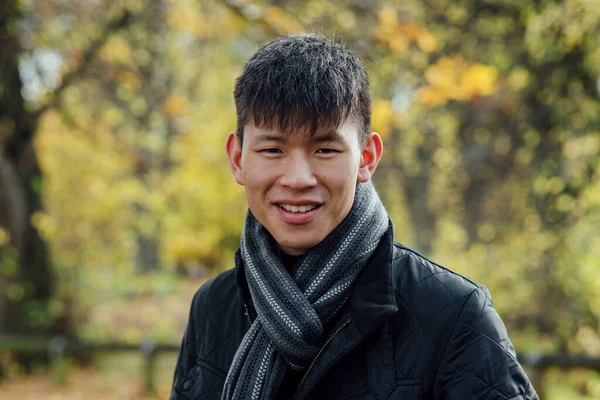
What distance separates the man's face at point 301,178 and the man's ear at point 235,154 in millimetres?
81

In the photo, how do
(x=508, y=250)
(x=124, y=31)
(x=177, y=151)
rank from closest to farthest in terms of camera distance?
1. (x=508, y=250)
2. (x=124, y=31)
3. (x=177, y=151)

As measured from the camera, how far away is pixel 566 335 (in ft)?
21.6

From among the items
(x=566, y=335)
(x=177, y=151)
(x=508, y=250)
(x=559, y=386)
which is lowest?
(x=559, y=386)

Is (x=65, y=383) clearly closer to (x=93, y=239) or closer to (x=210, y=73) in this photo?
(x=93, y=239)

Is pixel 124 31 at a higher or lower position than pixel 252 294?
higher

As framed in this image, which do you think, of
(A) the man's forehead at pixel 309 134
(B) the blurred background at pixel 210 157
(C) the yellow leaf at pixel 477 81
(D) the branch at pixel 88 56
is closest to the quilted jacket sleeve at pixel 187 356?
(A) the man's forehead at pixel 309 134

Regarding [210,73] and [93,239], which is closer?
[93,239]

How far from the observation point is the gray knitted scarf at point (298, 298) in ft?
5.56

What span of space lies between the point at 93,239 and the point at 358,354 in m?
10.3

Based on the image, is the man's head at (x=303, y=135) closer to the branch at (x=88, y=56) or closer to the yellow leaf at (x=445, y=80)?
the yellow leaf at (x=445, y=80)

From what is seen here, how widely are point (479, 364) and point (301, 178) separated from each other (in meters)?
0.57

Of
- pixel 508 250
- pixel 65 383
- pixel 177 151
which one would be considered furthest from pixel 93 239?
pixel 508 250

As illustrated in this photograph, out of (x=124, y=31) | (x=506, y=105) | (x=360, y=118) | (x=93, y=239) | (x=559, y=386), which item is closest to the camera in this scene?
(x=360, y=118)

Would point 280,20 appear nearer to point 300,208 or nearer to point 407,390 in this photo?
point 300,208
